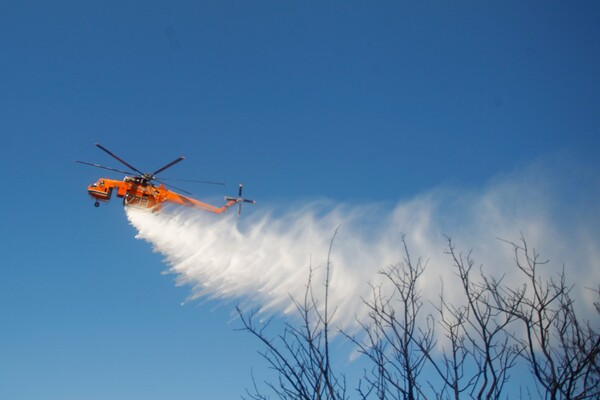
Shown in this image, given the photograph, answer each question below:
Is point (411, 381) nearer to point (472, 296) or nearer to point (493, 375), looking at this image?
point (493, 375)

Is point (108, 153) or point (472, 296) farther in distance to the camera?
point (108, 153)

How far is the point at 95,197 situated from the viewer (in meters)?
32.3

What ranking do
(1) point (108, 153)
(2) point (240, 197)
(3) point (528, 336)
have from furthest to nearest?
(2) point (240, 197) < (1) point (108, 153) < (3) point (528, 336)

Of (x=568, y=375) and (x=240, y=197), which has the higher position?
(x=240, y=197)

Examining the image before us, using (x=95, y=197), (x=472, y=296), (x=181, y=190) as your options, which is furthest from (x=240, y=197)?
(x=472, y=296)

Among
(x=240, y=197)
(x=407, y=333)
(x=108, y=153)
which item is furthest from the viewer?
(x=240, y=197)

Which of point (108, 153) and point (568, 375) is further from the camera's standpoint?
point (108, 153)

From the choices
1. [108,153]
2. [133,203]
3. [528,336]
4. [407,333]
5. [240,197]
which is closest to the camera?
[528,336]

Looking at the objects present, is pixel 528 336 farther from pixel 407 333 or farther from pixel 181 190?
pixel 181 190

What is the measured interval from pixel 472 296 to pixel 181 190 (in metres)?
29.8

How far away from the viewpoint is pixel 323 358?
655 centimetres

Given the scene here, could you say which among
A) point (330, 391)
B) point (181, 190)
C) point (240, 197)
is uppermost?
point (240, 197)

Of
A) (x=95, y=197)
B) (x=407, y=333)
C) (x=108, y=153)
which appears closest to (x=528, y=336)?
(x=407, y=333)

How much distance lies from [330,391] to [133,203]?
30897mm
